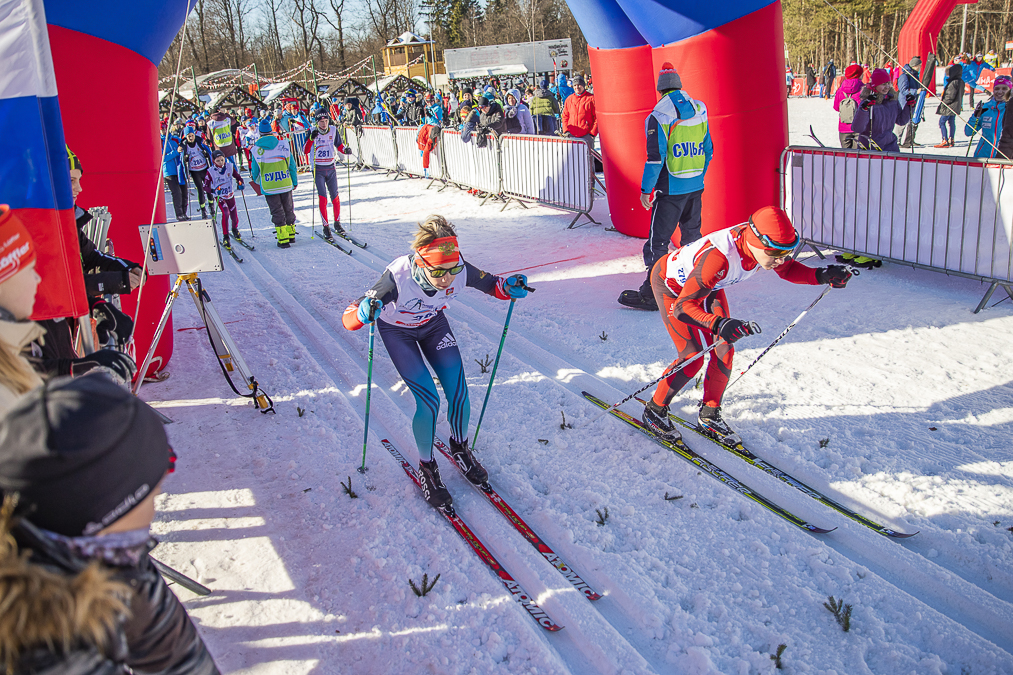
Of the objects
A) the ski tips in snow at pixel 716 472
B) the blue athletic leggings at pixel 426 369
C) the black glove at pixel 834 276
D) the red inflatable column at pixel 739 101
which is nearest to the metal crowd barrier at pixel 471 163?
the red inflatable column at pixel 739 101

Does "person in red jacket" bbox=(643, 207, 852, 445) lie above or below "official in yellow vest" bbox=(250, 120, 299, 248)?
below

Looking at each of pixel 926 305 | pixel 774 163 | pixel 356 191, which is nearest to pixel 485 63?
pixel 356 191

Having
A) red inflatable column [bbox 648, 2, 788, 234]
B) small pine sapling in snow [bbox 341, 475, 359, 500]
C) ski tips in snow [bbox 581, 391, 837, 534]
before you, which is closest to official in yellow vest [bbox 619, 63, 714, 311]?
red inflatable column [bbox 648, 2, 788, 234]

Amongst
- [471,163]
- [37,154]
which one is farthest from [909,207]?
[471,163]

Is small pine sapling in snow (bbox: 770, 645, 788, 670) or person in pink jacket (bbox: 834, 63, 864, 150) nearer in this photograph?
small pine sapling in snow (bbox: 770, 645, 788, 670)

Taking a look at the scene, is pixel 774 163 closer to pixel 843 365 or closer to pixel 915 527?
pixel 843 365

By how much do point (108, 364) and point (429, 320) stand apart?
1842 millimetres

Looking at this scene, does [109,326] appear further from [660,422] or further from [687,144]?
[687,144]

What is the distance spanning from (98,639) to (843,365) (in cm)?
542

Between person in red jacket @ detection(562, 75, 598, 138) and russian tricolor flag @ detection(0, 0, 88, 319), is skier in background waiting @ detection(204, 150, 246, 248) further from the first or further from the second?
russian tricolor flag @ detection(0, 0, 88, 319)

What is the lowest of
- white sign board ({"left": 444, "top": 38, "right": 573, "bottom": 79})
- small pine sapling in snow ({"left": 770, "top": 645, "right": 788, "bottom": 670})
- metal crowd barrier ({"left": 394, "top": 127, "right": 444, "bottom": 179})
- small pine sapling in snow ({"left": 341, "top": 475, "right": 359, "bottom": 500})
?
small pine sapling in snow ({"left": 770, "top": 645, "right": 788, "bottom": 670})

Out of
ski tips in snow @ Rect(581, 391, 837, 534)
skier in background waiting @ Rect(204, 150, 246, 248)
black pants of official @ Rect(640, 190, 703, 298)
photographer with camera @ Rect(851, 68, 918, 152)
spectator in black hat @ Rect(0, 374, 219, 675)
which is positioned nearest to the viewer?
spectator in black hat @ Rect(0, 374, 219, 675)

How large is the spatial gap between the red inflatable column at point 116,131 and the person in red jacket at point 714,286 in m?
4.18

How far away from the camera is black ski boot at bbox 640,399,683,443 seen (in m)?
4.48
